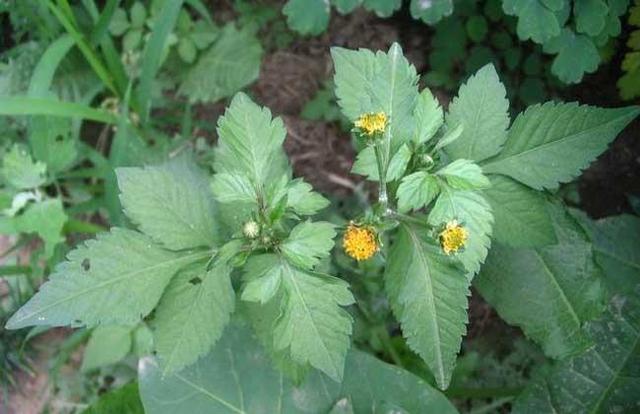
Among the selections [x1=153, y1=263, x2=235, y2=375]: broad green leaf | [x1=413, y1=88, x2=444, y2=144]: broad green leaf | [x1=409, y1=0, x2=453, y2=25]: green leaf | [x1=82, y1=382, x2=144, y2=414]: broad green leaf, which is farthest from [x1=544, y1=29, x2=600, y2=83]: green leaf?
[x1=82, y1=382, x2=144, y2=414]: broad green leaf

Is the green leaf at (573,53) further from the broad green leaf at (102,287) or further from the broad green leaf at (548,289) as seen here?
the broad green leaf at (102,287)

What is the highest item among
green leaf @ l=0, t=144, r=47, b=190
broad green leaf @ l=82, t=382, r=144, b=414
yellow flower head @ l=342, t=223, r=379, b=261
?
yellow flower head @ l=342, t=223, r=379, b=261

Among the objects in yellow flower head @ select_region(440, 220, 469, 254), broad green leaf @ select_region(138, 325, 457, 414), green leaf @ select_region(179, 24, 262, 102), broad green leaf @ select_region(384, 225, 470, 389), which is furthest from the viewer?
green leaf @ select_region(179, 24, 262, 102)

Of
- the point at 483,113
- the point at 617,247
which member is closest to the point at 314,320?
the point at 483,113

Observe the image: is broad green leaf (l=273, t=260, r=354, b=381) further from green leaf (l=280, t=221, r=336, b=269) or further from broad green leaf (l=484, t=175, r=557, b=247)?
broad green leaf (l=484, t=175, r=557, b=247)

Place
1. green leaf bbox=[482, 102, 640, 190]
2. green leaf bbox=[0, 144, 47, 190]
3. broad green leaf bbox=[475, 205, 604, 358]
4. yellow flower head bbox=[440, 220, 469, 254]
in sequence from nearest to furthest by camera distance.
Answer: yellow flower head bbox=[440, 220, 469, 254]
green leaf bbox=[482, 102, 640, 190]
broad green leaf bbox=[475, 205, 604, 358]
green leaf bbox=[0, 144, 47, 190]
